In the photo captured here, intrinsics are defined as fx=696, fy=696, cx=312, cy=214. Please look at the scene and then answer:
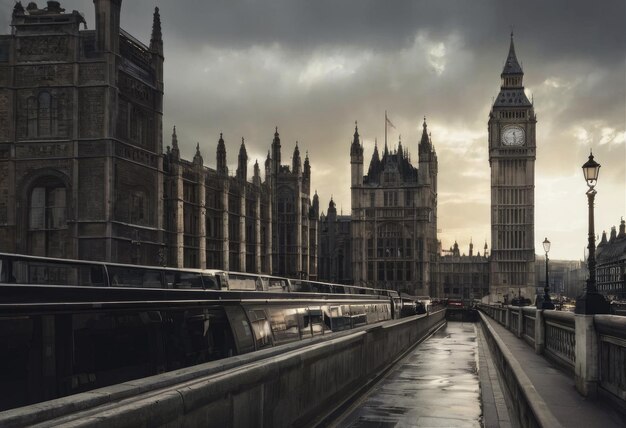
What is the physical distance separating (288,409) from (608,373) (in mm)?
3948

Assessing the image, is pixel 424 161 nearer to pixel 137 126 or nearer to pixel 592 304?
pixel 137 126

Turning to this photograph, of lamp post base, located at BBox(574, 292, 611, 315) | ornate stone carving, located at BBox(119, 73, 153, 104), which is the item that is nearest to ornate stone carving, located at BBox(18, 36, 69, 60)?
ornate stone carving, located at BBox(119, 73, 153, 104)

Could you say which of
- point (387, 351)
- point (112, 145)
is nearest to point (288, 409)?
point (387, 351)

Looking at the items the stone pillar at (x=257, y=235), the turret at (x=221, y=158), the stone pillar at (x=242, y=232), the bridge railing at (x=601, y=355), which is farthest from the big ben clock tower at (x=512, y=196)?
the bridge railing at (x=601, y=355)

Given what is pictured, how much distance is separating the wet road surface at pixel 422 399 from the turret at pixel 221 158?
63.3 meters

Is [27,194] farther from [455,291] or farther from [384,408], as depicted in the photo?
[455,291]

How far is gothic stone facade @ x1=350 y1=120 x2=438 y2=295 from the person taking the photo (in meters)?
130

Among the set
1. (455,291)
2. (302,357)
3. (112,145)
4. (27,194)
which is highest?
(112,145)

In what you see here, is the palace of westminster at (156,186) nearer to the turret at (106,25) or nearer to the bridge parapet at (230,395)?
the turret at (106,25)

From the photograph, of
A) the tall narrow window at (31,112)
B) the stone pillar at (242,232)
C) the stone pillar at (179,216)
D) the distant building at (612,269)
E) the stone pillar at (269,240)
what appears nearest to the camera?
the tall narrow window at (31,112)

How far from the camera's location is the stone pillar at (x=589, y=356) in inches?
336

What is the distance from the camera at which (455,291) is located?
15712 cm

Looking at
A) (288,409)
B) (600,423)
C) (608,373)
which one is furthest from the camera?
(288,409)

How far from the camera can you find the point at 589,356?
28.4ft
